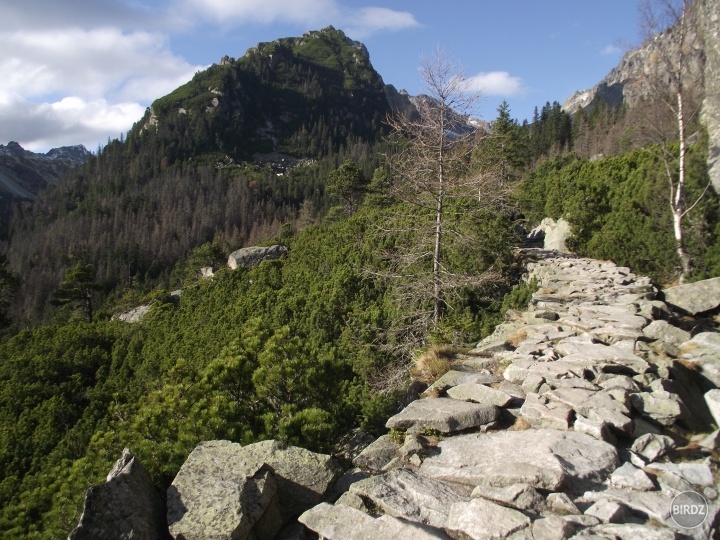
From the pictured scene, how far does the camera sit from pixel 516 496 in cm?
326

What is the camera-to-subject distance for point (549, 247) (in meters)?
17.8

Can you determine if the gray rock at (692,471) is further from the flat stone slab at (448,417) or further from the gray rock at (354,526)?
the gray rock at (354,526)

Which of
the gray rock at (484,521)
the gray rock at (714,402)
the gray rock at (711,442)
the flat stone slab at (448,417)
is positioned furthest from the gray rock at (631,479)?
the gray rock at (714,402)

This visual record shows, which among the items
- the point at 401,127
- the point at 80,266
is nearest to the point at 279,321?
the point at 401,127

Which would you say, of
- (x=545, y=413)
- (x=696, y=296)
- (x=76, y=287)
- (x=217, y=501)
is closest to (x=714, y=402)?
(x=545, y=413)

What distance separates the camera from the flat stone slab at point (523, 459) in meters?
3.52

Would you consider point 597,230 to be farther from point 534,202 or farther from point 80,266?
point 80,266

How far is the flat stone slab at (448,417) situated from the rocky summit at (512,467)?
14 mm

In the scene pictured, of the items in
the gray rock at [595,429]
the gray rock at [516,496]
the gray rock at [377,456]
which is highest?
the gray rock at [595,429]

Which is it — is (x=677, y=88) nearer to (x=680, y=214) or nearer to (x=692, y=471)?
(x=680, y=214)

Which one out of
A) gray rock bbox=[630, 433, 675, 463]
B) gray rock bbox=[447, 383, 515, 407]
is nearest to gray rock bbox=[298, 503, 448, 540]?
gray rock bbox=[630, 433, 675, 463]

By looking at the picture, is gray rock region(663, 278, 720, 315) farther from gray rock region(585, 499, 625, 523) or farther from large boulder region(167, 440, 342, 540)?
large boulder region(167, 440, 342, 540)

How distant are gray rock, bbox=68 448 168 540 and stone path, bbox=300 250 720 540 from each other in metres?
1.06

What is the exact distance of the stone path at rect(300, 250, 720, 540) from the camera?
3.10 metres
